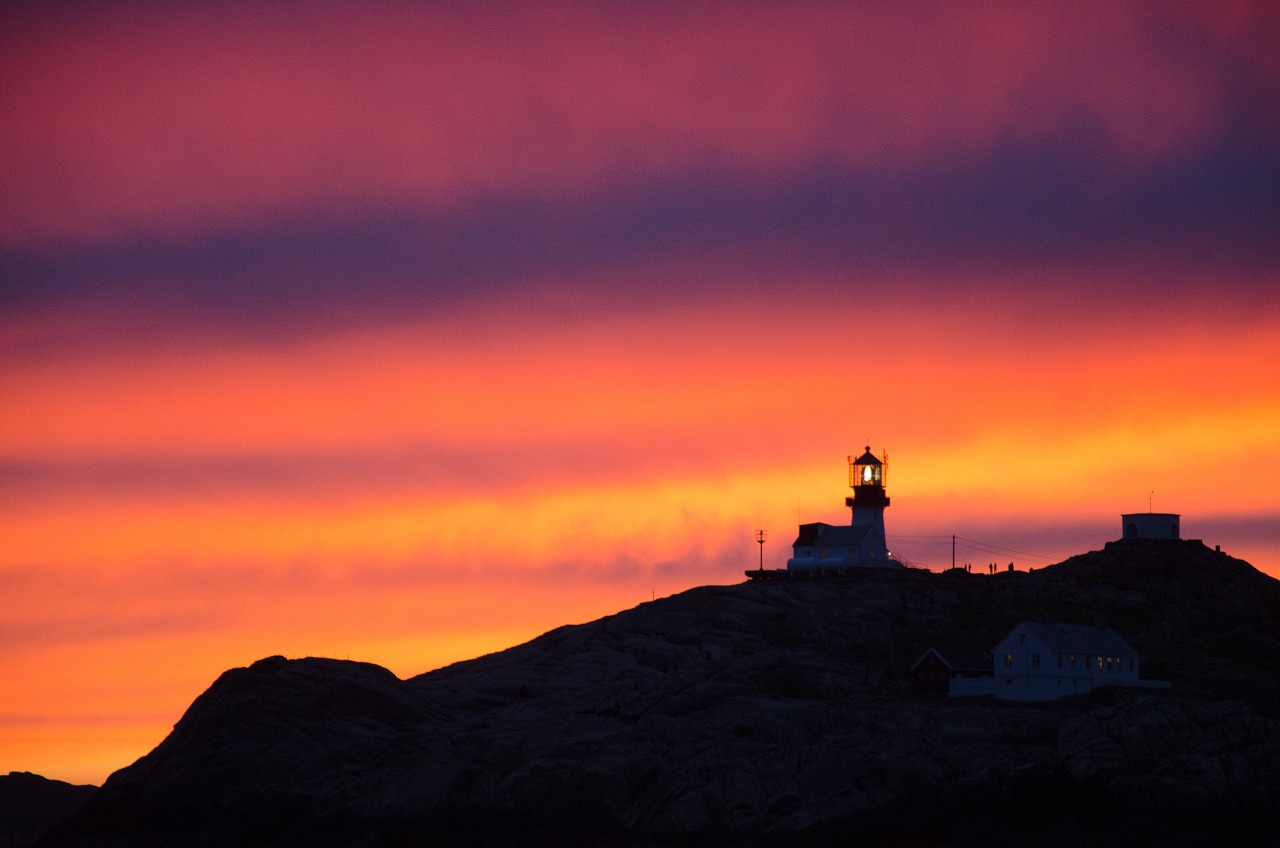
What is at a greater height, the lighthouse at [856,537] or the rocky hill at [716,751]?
the lighthouse at [856,537]

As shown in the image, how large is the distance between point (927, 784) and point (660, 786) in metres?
13.5

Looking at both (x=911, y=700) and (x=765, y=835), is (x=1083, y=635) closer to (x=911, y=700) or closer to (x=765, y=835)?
(x=911, y=700)

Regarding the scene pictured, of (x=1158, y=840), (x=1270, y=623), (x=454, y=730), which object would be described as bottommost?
(x=1158, y=840)

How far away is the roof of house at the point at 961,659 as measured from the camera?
384 ft

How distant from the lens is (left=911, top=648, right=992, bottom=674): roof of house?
11700 cm

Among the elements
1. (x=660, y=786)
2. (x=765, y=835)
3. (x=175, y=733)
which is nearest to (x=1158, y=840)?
(x=765, y=835)

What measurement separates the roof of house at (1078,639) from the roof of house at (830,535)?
3064 cm

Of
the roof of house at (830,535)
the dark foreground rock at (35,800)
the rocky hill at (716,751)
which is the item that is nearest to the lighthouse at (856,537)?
the roof of house at (830,535)

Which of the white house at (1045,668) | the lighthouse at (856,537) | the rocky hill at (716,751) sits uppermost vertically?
the lighthouse at (856,537)

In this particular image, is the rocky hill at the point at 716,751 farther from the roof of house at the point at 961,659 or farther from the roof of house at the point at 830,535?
the roof of house at the point at 830,535

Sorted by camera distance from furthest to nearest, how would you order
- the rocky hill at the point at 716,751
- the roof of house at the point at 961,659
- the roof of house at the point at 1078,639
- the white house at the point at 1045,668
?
the roof of house at the point at 961,659 → the roof of house at the point at 1078,639 → the white house at the point at 1045,668 → the rocky hill at the point at 716,751

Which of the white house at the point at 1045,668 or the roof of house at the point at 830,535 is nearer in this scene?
the white house at the point at 1045,668

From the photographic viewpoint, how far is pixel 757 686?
11100cm

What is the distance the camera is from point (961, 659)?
4633 inches
